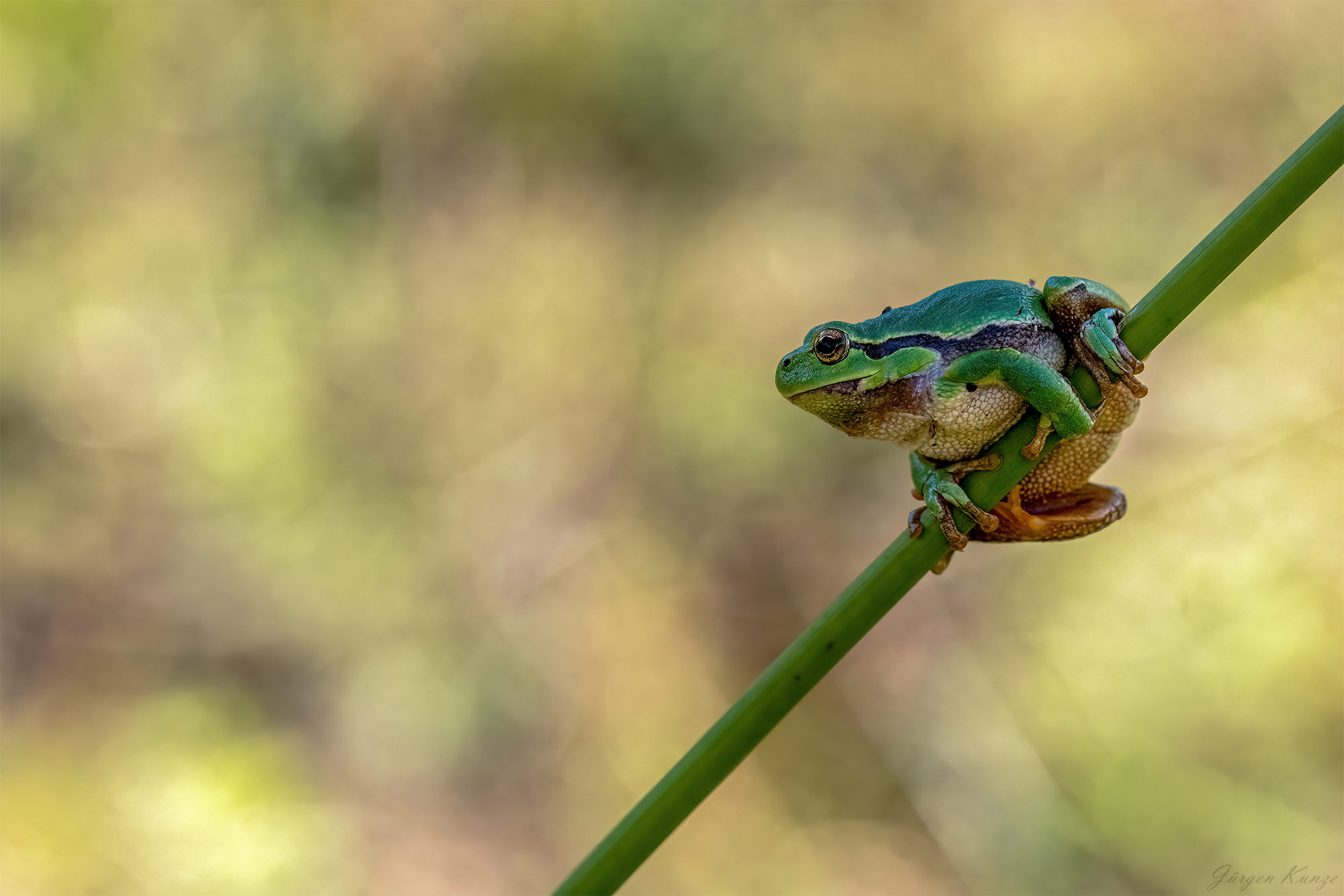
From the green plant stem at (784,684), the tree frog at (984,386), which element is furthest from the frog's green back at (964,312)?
the green plant stem at (784,684)

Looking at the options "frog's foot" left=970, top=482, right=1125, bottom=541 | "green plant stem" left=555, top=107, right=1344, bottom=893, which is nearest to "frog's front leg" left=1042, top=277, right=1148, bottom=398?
"green plant stem" left=555, top=107, right=1344, bottom=893

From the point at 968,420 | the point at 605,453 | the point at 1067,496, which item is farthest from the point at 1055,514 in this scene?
the point at 605,453

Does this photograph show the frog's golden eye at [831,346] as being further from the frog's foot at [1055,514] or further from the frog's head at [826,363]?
the frog's foot at [1055,514]

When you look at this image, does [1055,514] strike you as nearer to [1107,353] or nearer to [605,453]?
[1107,353]

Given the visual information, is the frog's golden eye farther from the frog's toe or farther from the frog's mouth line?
the frog's toe

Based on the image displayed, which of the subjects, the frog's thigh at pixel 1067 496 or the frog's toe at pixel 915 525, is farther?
the frog's thigh at pixel 1067 496

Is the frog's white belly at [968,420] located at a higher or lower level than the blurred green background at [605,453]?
lower
